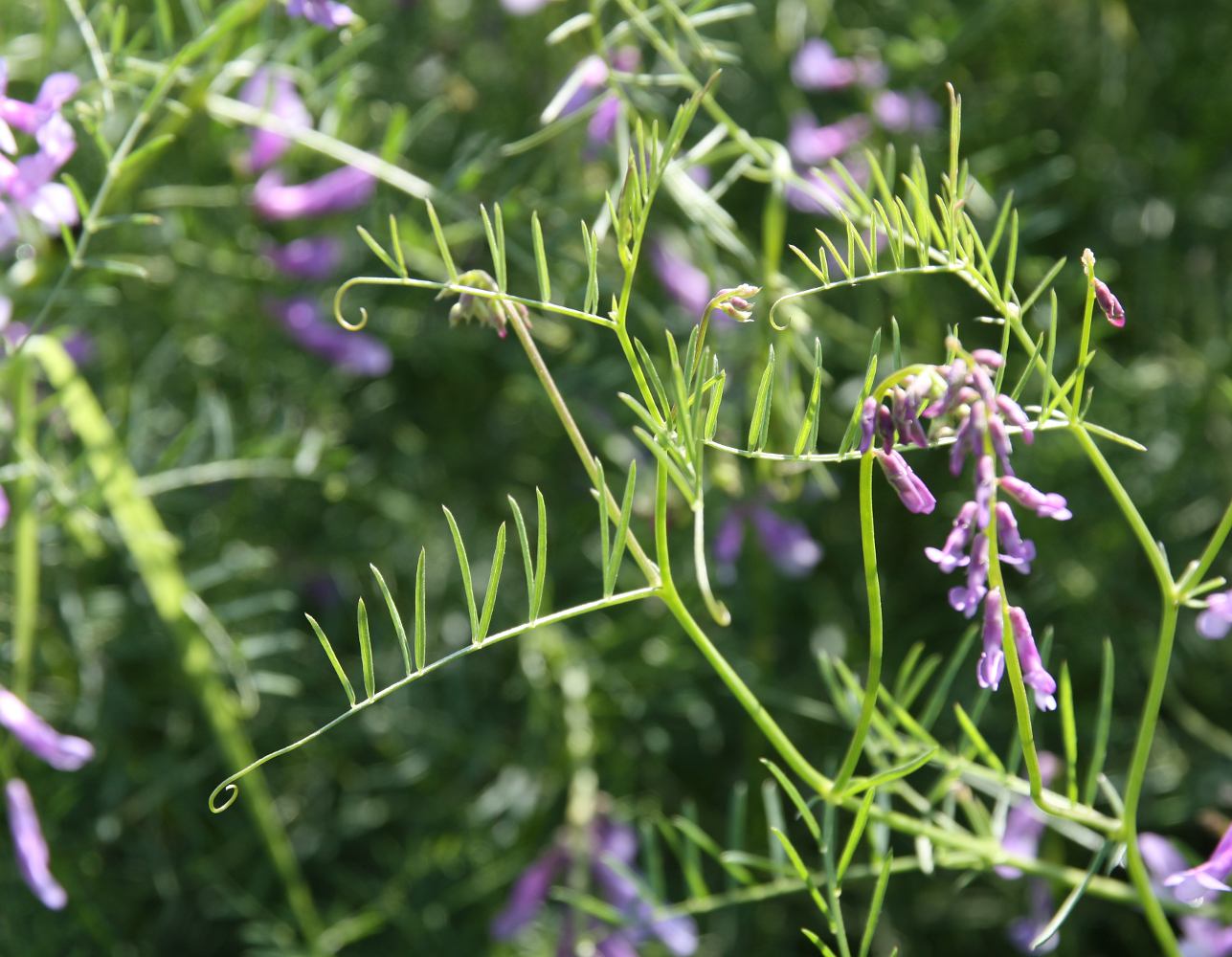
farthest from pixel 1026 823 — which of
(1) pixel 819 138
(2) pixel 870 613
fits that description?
(1) pixel 819 138

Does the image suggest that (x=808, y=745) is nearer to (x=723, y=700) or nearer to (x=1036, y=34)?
(x=723, y=700)

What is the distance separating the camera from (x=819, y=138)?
1.20 meters

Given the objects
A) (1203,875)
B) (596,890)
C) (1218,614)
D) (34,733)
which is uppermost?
(1218,614)

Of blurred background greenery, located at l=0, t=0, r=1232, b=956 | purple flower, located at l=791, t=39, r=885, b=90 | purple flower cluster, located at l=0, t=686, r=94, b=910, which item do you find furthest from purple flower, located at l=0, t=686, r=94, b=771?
purple flower, located at l=791, t=39, r=885, b=90

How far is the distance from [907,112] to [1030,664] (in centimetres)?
77

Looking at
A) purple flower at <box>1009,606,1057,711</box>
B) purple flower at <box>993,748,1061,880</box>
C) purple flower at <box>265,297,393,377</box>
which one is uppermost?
purple flower at <box>1009,606,1057,711</box>

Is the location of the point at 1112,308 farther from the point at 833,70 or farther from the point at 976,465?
the point at 833,70

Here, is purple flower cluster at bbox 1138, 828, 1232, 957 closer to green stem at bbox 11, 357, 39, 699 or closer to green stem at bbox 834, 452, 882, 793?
green stem at bbox 834, 452, 882, 793

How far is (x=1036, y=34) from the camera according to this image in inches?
51.1

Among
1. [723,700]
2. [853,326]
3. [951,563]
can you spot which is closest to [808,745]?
[723,700]

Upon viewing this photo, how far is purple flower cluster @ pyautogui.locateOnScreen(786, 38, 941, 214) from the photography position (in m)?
1.17

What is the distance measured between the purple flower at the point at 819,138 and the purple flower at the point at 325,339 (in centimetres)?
40

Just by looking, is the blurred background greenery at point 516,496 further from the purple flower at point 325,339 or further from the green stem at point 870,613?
the green stem at point 870,613

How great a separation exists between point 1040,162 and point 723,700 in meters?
0.61
